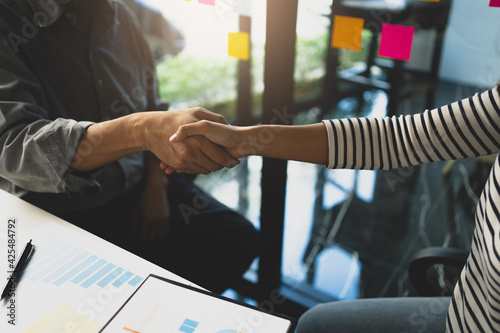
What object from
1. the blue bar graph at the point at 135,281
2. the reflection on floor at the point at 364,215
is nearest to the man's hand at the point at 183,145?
the blue bar graph at the point at 135,281

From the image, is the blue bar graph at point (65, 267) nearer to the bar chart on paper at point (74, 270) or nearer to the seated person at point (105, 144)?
the bar chart on paper at point (74, 270)

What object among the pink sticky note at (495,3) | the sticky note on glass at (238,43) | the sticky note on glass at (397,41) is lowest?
the sticky note on glass at (238,43)

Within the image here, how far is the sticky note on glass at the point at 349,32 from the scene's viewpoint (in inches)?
43.1

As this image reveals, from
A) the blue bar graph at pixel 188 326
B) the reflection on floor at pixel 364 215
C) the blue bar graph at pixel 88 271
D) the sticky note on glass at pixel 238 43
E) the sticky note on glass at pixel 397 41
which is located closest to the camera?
the blue bar graph at pixel 188 326

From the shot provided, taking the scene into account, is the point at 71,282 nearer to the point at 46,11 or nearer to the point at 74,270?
the point at 74,270

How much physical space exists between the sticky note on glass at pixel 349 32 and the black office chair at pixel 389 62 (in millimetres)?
75

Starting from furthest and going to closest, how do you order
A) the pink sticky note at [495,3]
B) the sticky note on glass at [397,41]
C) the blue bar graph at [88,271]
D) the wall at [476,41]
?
the wall at [476,41]
the sticky note on glass at [397,41]
the pink sticky note at [495,3]
the blue bar graph at [88,271]

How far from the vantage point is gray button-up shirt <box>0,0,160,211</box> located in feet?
3.29

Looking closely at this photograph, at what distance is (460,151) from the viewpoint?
0.92 meters

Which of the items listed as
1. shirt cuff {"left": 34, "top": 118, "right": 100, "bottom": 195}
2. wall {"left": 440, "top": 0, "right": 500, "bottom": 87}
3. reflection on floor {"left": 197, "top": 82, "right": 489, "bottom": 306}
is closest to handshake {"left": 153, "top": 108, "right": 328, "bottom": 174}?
shirt cuff {"left": 34, "top": 118, "right": 100, "bottom": 195}

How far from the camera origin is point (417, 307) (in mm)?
962

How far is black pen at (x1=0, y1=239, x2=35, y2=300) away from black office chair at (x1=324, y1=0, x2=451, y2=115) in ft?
3.42

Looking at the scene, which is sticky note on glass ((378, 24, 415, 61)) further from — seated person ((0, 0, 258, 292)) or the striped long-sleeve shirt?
seated person ((0, 0, 258, 292))

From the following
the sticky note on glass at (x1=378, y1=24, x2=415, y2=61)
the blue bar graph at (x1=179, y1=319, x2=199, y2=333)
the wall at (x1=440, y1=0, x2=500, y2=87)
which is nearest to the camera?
the blue bar graph at (x1=179, y1=319, x2=199, y2=333)
